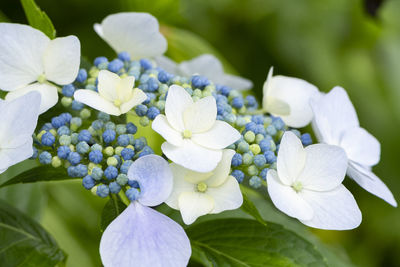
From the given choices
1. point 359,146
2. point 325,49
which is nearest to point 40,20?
point 359,146

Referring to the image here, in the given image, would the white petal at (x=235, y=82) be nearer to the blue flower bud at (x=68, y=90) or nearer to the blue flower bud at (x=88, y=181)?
the blue flower bud at (x=68, y=90)

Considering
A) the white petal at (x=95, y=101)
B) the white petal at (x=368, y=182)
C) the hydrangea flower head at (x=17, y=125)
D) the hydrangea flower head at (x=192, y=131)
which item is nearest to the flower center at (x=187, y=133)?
the hydrangea flower head at (x=192, y=131)

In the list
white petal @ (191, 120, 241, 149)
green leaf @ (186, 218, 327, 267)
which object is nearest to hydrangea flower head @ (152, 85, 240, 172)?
white petal @ (191, 120, 241, 149)

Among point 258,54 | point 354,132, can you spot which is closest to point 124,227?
point 354,132

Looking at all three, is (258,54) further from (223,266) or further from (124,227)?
(124,227)

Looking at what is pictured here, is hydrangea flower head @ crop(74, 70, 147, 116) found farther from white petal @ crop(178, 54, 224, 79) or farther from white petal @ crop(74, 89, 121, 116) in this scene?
white petal @ crop(178, 54, 224, 79)

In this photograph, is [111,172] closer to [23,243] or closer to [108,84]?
[108,84]
